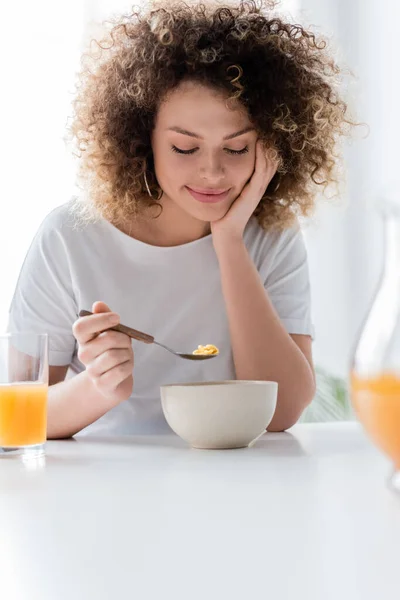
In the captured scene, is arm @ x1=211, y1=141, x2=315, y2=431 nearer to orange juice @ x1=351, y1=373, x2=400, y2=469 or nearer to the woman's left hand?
the woman's left hand

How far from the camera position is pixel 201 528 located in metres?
0.59

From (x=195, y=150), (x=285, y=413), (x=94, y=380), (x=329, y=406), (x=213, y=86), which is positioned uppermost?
(x=213, y=86)

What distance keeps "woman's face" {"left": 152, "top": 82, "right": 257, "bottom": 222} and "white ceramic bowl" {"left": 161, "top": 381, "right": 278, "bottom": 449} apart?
1.76ft

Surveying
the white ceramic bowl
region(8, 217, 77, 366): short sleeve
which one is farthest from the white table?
region(8, 217, 77, 366): short sleeve

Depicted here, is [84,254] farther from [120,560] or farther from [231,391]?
[120,560]

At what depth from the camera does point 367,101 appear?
3.47 meters

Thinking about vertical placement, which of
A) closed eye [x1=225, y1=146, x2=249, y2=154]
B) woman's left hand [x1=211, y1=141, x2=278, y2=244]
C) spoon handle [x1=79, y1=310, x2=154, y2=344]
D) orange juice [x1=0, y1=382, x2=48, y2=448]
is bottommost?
orange juice [x1=0, y1=382, x2=48, y2=448]

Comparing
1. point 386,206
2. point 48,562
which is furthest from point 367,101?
point 48,562

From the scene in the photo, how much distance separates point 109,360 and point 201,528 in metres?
0.53

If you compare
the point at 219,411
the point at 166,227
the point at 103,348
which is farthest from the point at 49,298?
the point at 219,411

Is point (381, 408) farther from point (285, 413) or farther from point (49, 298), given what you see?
point (49, 298)

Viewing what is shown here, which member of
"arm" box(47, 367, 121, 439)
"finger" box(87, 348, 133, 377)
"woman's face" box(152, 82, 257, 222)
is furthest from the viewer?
"woman's face" box(152, 82, 257, 222)

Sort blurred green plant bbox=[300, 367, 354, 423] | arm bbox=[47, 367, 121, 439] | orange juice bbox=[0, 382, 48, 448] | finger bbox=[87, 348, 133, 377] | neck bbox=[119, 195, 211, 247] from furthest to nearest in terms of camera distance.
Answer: blurred green plant bbox=[300, 367, 354, 423]
neck bbox=[119, 195, 211, 247]
arm bbox=[47, 367, 121, 439]
finger bbox=[87, 348, 133, 377]
orange juice bbox=[0, 382, 48, 448]

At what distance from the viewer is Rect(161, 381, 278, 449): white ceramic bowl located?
1.01 m
